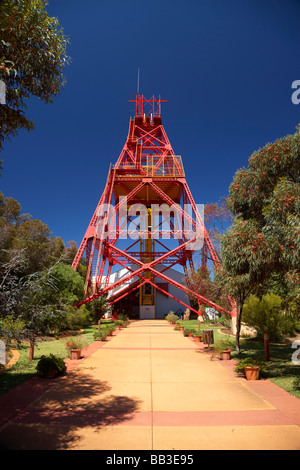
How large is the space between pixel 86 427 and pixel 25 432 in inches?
37.4

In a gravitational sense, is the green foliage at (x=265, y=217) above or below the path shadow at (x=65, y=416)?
above

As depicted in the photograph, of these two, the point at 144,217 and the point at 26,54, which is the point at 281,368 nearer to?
the point at 26,54

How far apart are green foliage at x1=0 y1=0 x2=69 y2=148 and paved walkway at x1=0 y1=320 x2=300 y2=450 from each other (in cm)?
553

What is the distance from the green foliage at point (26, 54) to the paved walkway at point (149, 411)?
5534 mm

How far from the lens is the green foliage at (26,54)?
502cm

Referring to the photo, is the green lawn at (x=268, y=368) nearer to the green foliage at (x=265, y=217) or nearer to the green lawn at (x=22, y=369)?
the green lawn at (x=22, y=369)

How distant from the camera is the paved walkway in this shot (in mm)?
4285

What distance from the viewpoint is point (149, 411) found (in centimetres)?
559

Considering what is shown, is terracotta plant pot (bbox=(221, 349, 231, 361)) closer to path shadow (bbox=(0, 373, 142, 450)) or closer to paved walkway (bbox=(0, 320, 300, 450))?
paved walkway (bbox=(0, 320, 300, 450))

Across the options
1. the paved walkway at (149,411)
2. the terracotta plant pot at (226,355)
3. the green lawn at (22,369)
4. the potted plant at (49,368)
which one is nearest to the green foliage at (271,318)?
the terracotta plant pot at (226,355)
